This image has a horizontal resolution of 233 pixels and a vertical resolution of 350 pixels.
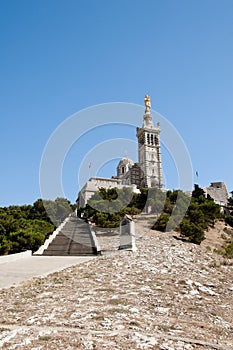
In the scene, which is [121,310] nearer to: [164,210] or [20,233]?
[20,233]

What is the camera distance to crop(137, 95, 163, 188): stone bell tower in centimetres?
7956

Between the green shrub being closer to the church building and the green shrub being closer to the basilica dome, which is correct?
the church building

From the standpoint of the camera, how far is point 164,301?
7641 mm

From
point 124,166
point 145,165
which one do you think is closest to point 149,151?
point 145,165

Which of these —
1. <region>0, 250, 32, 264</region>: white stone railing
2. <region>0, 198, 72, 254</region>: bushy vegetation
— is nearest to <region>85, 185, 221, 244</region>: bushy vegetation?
<region>0, 198, 72, 254</region>: bushy vegetation

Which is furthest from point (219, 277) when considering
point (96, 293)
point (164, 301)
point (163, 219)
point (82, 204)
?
point (82, 204)

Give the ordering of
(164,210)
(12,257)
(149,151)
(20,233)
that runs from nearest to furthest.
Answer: (12,257) → (20,233) → (164,210) → (149,151)

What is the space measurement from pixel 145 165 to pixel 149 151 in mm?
5046

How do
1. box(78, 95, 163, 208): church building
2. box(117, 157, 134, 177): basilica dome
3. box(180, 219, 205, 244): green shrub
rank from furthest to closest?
1. box(117, 157, 134, 177): basilica dome
2. box(78, 95, 163, 208): church building
3. box(180, 219, 205, 244): green shrub

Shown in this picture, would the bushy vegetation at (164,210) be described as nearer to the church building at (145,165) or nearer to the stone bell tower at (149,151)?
the church building at (145,165)

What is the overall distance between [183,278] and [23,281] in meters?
5.65

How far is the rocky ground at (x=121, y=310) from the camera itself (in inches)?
192

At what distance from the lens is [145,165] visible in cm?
8150

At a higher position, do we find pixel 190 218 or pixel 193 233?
pixel 190 218
